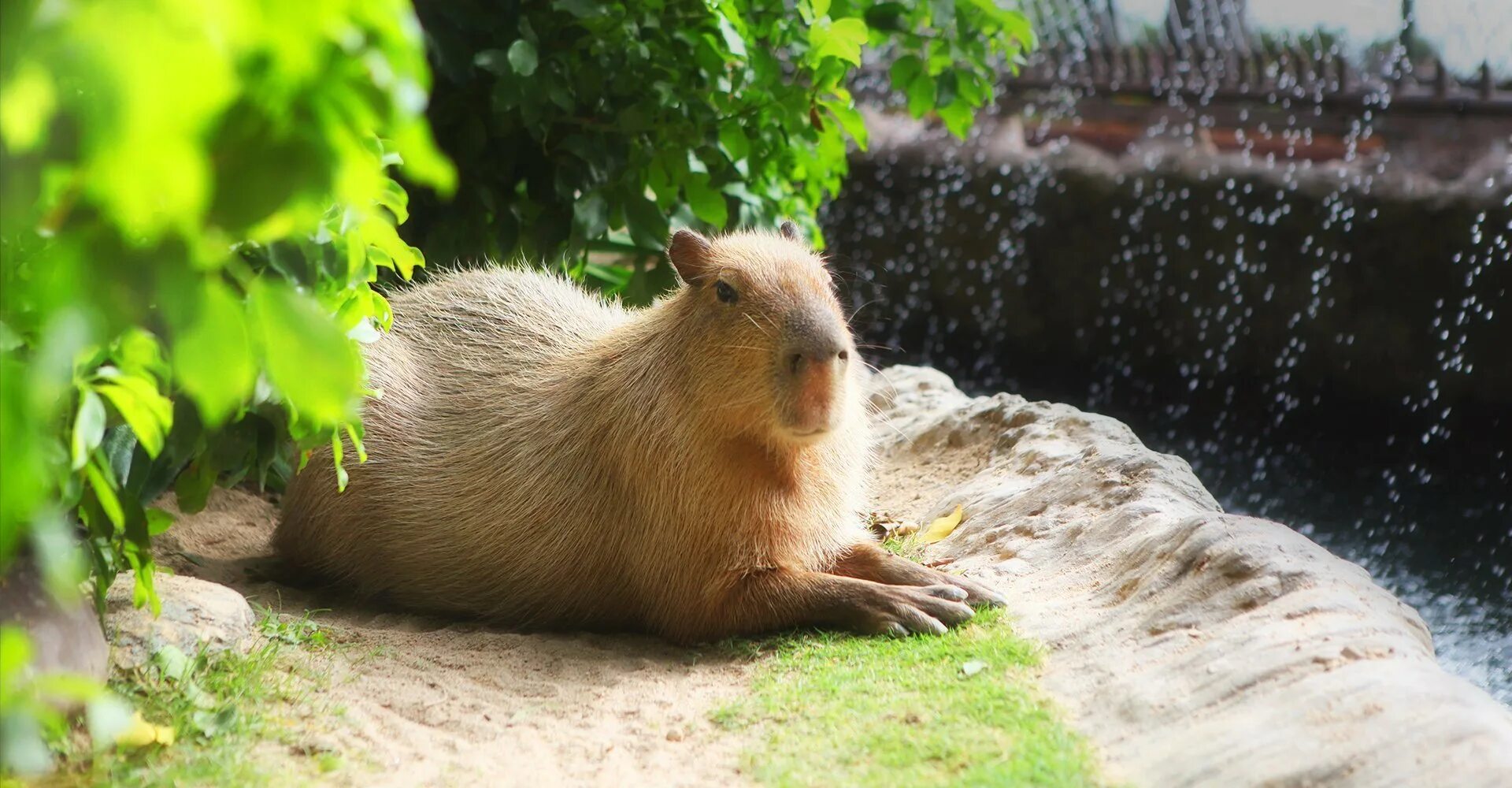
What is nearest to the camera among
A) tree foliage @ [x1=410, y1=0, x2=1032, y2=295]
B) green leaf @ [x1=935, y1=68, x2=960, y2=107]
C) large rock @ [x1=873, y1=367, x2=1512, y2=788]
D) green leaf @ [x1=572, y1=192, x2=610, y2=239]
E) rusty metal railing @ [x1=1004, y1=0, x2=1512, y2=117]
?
large rock @ [x1=873, y1=367, x2=1512, y2=788]

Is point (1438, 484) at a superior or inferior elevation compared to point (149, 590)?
inferior

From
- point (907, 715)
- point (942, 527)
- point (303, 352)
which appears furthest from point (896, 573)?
point (303, 352)

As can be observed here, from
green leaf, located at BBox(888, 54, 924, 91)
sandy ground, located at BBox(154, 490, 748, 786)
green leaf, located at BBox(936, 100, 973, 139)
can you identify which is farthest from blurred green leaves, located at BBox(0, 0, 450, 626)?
green leaf, located at BBox(936, 100, 973, 139)

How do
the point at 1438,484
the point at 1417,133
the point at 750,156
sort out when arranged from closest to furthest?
1. the point at 750,156
2. the point at 1438,484
3. the point at 1417,133

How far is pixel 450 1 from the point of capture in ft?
14.7

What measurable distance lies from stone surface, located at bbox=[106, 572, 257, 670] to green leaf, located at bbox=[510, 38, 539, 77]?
1.95 meters

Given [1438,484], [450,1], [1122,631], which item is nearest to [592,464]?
[1122,631]

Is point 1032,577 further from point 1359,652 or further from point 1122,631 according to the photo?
point 1359,652

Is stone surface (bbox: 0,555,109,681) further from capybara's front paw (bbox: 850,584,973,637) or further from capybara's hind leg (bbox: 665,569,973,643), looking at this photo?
capybara's front paw (bbox: 850,584,973,637)

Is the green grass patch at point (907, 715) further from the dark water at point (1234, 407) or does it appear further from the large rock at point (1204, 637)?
the dark water at point (1234, 407)

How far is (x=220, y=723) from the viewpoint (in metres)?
2.53

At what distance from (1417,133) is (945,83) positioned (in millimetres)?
3775

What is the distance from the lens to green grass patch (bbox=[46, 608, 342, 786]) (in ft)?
7.58

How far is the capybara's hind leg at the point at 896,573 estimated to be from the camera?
3.27 m
